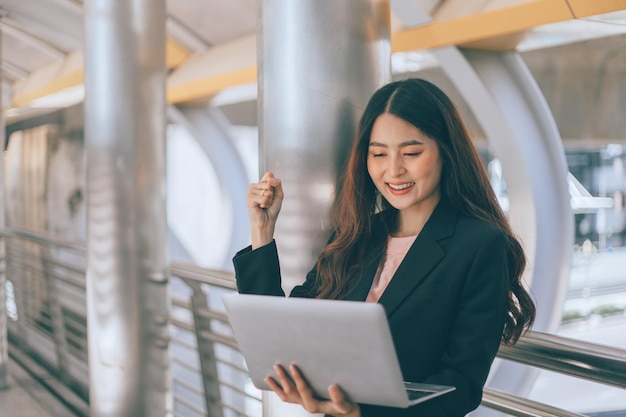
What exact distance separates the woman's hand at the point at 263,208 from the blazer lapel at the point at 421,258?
0.35 m

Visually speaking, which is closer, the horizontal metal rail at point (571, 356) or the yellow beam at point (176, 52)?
the horizontal metal rail at point (571, 356)

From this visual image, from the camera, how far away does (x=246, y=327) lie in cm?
135

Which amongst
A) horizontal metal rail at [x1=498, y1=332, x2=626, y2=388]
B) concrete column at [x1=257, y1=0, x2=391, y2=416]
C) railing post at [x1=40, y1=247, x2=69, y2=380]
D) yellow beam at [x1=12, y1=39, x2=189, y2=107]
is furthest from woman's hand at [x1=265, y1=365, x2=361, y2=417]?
yellow beam at [x1=12, y1=39, x2=189, y2=107]

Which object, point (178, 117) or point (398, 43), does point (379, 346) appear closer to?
point (398, 43)

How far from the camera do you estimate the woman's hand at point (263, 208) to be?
1714 mm

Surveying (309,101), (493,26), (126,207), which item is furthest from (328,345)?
(493,26)

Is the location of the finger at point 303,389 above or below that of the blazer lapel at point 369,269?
below

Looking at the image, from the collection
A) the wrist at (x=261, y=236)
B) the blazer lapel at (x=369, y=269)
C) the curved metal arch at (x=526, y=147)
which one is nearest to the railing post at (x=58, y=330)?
the curved metal arch at (x=526, y=147)

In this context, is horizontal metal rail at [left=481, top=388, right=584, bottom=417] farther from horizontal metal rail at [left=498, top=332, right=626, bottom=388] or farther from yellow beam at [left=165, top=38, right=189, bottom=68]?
Answer: yellow beam at [left=165, top=38, right=189, bottom=68]

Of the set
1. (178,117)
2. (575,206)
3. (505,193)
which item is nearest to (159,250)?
(505,193)

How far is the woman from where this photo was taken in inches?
53.5

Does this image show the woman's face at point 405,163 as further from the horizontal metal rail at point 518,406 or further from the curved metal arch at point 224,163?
the curved metal arch at point 224,163

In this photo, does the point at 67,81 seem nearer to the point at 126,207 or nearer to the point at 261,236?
the point at 126,207

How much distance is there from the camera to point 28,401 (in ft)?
16.0
